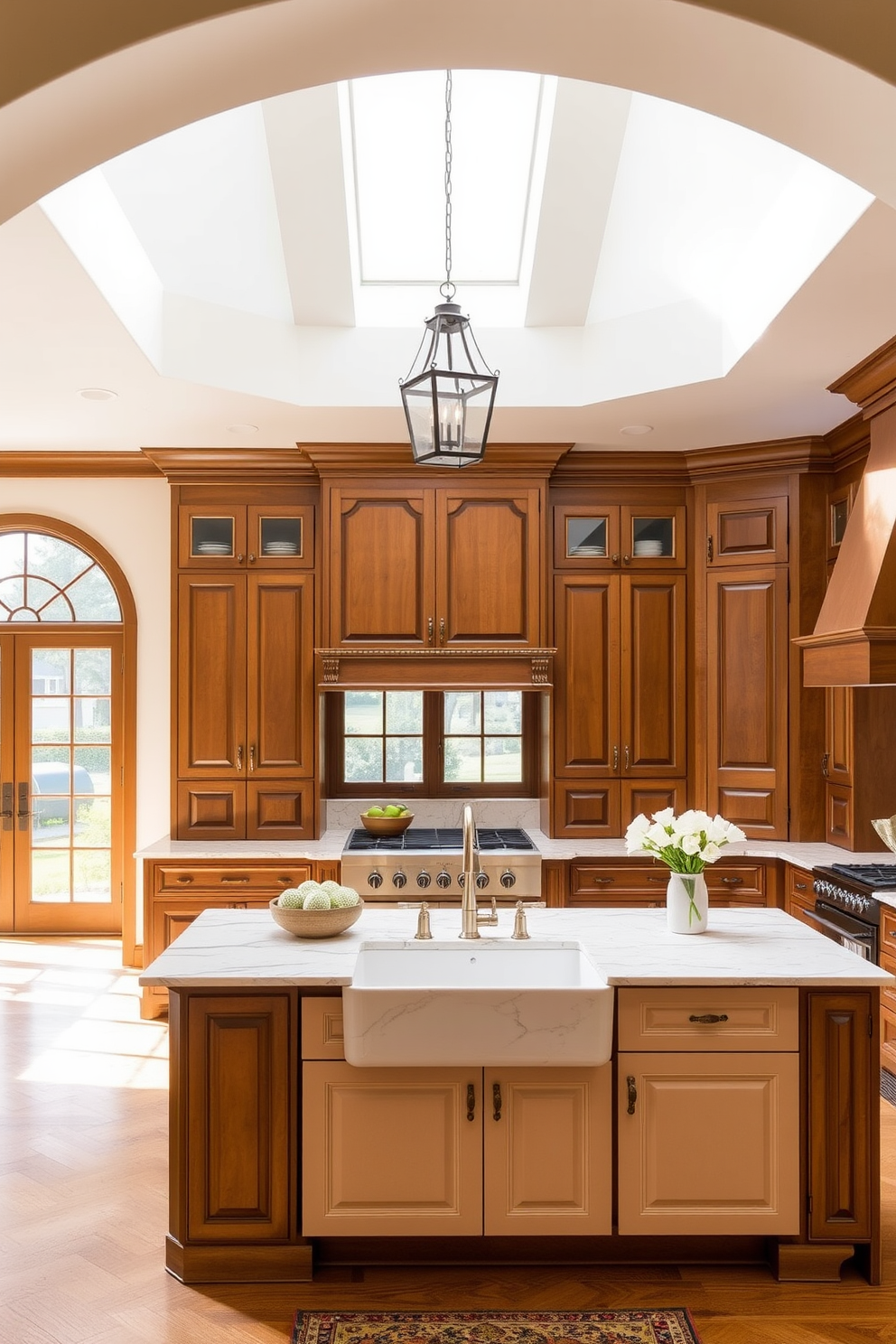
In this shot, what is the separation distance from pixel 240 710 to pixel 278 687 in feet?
0.72

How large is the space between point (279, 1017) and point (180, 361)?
255cm

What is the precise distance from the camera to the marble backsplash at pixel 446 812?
5.12 m

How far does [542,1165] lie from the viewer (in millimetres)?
2436

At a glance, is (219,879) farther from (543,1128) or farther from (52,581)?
(543,1128)

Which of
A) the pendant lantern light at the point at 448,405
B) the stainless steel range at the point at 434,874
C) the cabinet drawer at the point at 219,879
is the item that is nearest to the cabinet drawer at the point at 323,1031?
the pendant lantern light at the point at 448,405

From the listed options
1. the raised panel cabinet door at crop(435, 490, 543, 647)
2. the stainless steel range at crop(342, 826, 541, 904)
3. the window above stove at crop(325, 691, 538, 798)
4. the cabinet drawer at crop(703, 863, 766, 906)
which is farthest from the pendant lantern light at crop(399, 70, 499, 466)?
the window above stove at crop(325, 691, 538, 798)

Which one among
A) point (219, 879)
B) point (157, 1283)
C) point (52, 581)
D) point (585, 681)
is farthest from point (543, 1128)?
point (52, 581)

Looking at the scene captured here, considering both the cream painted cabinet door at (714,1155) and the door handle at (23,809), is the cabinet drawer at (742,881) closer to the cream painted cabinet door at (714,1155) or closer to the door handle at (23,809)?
the cream painted cabinet door at (714,1155)

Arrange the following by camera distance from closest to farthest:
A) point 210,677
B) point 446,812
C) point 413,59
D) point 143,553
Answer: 1. point 413,59
2. point 210,677
3. point 446,812
4. point 143,553

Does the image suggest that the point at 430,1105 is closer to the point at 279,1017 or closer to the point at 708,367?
the point at 279,1017

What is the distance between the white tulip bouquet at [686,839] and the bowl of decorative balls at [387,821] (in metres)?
1.98

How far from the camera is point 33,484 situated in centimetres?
530

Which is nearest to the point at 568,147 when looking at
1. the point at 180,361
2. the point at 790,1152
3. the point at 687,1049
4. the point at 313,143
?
the point at 313,143

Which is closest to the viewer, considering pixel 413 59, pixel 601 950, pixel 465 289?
pixel 413 59
